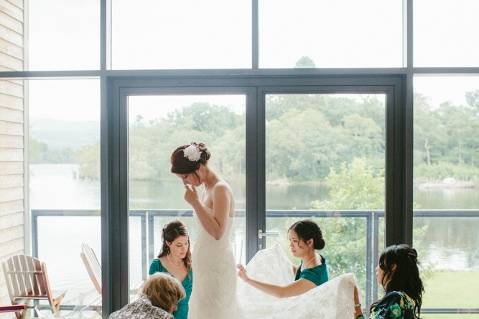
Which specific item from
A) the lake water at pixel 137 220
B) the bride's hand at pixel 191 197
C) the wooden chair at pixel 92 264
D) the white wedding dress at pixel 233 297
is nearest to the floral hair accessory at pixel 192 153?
the bride's hand at pixel 191 197

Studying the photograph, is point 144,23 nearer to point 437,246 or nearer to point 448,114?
point 448,114

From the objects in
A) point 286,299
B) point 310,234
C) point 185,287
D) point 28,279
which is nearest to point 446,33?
point 310,234

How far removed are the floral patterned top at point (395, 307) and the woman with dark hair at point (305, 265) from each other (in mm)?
557

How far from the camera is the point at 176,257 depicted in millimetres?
3469

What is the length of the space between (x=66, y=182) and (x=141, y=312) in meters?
2.07

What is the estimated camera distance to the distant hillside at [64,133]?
13.5 ft

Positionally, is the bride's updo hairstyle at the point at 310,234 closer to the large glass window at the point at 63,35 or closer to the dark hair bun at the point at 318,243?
the dark hair bun at the point at 318,243

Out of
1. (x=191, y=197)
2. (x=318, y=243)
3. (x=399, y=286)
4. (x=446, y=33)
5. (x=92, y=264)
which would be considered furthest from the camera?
(x=92, y=264)

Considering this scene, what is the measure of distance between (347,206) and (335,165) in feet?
1.01

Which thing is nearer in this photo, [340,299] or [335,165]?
[340,299]

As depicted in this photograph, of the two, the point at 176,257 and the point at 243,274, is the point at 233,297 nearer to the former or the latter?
the point at 243,274

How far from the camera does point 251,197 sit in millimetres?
3904

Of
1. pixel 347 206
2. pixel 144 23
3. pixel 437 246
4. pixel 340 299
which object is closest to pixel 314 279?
pixel 340 299

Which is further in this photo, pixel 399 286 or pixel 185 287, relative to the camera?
pixel 185 287
